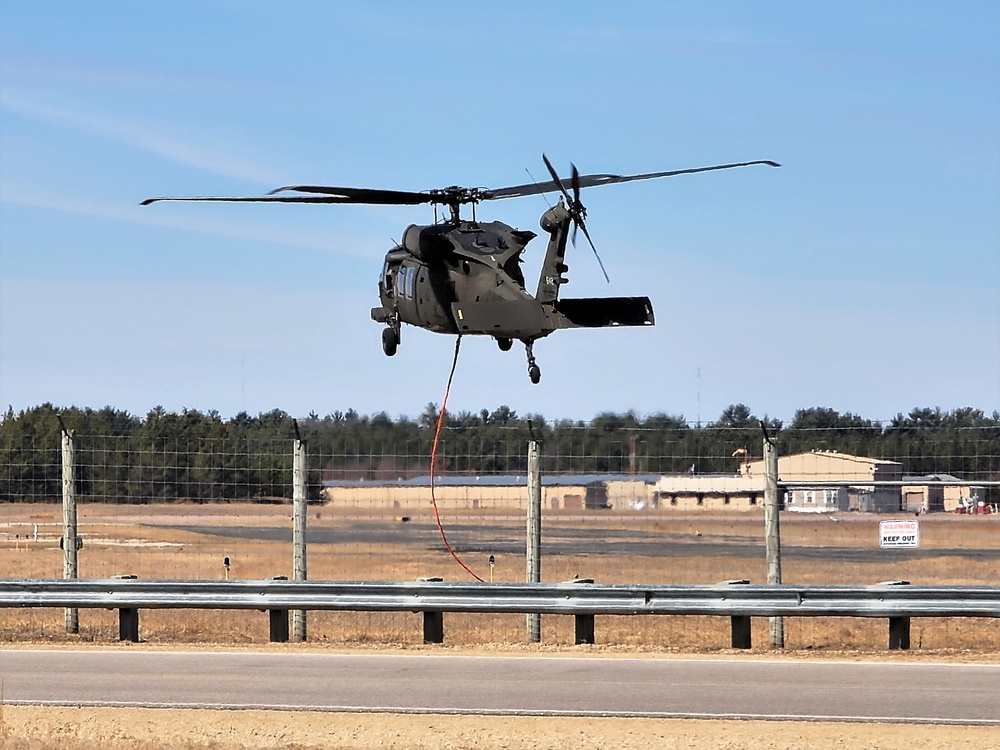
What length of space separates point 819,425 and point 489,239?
629cm

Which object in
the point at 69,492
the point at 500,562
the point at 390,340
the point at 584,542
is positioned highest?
the point at 390,340

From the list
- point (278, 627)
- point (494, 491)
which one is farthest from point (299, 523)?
point (494, 491)

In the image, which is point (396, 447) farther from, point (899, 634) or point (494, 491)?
point (899, 634)

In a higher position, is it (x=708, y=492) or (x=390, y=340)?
(x=390, y=340)

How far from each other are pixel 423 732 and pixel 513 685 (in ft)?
8.15

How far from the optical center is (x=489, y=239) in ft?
57.0

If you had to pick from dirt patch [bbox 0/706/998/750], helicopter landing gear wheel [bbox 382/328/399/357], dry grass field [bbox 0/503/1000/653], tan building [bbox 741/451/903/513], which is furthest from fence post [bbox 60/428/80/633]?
tan building [bbox 741/451/903/513]

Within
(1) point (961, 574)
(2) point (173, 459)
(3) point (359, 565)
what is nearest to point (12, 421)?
(2) point (173, 459)

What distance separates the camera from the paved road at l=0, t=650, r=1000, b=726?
12703mm

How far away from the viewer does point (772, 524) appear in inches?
707

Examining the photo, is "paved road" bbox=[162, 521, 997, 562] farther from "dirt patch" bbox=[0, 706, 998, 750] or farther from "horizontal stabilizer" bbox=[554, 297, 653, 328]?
"dirt patch" bbox=[0, 706, 998, 750]

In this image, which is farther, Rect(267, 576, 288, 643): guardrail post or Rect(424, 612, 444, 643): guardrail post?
Rect(267, 576, 288, 643): guardrail post

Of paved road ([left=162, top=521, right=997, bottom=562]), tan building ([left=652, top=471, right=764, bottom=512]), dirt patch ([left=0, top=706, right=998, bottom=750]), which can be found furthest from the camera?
paved road ([left=162, top=521, right=997, bottom=562])

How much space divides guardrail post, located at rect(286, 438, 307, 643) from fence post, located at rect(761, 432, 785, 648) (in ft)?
18.9
